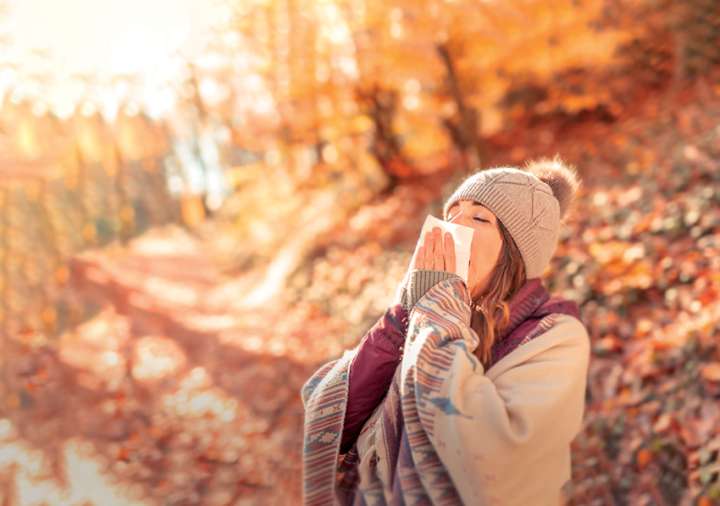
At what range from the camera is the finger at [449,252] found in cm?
174

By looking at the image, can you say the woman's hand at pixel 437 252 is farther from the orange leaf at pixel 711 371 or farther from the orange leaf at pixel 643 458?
the orange leaf at pixel 711 371

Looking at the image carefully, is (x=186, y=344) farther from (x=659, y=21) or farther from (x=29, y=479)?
(x=659, y=21)

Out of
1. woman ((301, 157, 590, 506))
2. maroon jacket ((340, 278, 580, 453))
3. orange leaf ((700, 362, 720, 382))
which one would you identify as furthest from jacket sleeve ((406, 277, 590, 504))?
orange leaf ((700, 362, 720, 382))

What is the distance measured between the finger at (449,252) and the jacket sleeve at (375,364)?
0.66ft

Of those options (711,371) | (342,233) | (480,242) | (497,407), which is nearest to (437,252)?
(480,242)

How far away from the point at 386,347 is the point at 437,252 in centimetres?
33

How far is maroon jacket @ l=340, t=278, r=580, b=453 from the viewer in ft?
5.92

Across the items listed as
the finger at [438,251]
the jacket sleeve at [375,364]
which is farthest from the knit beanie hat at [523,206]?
the jacket sleeve at [375,364]

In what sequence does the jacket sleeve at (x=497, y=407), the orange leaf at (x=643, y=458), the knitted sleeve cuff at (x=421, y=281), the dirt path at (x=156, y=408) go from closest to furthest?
the jacket sleeve at (x=497, y=407)
the knitted sleeve cuff at (x=421, y=281)
the orange leaf at (x=643, y=458)
the dirt path at (x=156, y=408)

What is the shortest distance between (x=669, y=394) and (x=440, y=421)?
278cm

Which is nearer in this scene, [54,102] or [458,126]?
[54,102]

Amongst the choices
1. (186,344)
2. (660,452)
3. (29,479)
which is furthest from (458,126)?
(29,479)

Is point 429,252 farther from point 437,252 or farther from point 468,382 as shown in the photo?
point 468,382

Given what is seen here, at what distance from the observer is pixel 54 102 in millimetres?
7770
